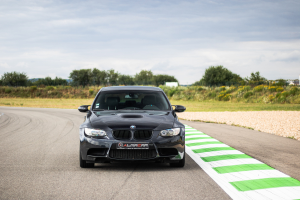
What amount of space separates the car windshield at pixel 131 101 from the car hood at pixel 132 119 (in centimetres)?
48

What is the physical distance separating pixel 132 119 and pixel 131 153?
2.18ft

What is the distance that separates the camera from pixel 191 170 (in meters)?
6.17

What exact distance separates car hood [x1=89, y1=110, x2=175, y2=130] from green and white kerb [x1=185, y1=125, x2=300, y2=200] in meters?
1.21

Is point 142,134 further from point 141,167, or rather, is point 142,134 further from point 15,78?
point 15,78

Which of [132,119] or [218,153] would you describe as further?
[218,153]

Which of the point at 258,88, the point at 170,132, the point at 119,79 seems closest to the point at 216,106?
the point at 258,88

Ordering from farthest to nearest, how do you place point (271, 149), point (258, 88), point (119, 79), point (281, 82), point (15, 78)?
1. point (119, 79)
2. point (15, 78)
3. point (281, 82)
4. point (258, 88)
5. point (271, 149)

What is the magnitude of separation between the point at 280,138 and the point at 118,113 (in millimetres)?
6488

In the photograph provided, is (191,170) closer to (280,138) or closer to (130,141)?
(130,141)

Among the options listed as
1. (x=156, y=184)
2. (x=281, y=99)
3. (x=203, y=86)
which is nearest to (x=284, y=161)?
(x=156, y=184)

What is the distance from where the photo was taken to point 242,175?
5.80m

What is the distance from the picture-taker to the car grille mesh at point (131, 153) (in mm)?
5711

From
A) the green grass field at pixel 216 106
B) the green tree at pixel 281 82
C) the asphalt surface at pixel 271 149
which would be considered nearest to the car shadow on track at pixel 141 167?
the asphalt surface at pixel 271 149

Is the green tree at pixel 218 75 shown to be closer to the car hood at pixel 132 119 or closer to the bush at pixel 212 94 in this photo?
the bush at pixel 212 94
